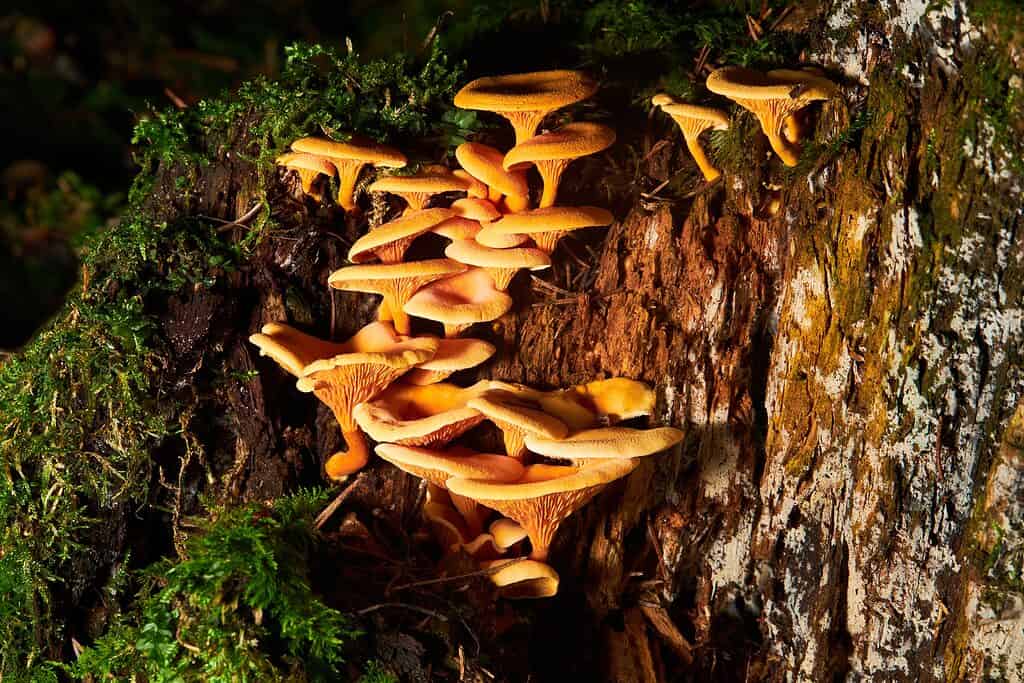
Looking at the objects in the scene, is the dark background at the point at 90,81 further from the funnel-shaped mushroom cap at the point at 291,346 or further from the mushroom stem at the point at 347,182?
the funnel-shaped mushroom cap at the point at 291,346

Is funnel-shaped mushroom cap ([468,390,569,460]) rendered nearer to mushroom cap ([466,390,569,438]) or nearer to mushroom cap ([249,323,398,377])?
mushroom cap ([466,390,569,438])

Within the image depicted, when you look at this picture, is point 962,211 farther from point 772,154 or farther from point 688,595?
point 688,595

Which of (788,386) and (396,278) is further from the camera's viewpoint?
(788,386)

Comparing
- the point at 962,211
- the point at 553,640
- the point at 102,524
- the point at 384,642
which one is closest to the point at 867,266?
the point at 962,211

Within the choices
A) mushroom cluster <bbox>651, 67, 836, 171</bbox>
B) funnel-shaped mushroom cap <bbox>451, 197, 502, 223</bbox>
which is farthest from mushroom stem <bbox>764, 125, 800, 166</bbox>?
funnel-shaped mushroom cap <bbox>451, 197, 502, 223</bbox>

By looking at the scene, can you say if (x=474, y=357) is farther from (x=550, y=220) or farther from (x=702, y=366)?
(x=702, y=366)

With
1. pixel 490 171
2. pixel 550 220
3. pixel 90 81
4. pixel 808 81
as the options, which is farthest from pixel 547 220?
pixel 90 81
